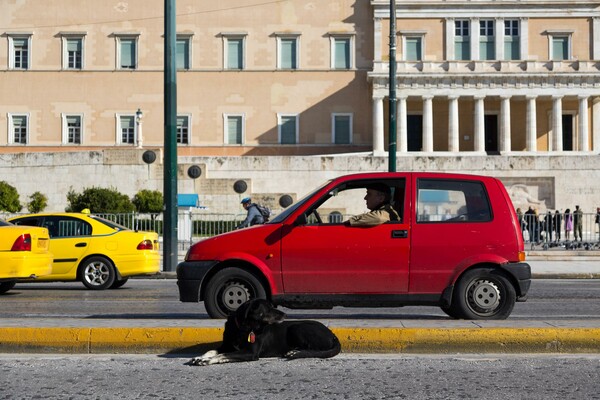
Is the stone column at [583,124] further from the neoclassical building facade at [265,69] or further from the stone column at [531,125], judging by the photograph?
the stone column at [531,125]

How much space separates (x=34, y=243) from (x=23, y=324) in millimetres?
6311

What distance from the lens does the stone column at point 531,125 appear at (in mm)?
61125

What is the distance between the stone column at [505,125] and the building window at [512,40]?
3127mm

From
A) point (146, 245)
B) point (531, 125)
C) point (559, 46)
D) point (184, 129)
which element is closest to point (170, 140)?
point (146, 245)

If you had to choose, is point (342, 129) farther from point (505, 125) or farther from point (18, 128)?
point (18, 128)

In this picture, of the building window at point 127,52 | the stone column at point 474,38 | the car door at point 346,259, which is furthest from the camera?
the building window at point 127,52

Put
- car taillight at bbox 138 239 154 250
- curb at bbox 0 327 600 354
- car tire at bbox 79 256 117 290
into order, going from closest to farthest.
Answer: curb at bbox 0 327 600 354 → car tire at bbox 79 256 117 290 → car taillight at bbox 138 239 154 250

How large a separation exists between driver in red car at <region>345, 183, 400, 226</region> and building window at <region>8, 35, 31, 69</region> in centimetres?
5562

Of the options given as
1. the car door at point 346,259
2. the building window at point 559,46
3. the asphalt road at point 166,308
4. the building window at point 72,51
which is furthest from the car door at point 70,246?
the building window at point 559,46

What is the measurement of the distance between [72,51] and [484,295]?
183ft

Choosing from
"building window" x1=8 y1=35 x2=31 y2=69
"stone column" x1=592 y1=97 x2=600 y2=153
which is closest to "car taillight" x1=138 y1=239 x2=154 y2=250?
"stone column" x1=592 y1=97 x2=600 y2=153

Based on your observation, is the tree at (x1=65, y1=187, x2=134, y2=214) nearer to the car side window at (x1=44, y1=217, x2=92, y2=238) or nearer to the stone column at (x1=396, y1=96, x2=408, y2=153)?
the car side window at (x1=44, y1=217, x2=92, y2=238)

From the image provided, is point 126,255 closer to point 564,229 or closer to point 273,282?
point 273,282

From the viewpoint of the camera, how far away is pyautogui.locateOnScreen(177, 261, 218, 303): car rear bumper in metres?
12.0
